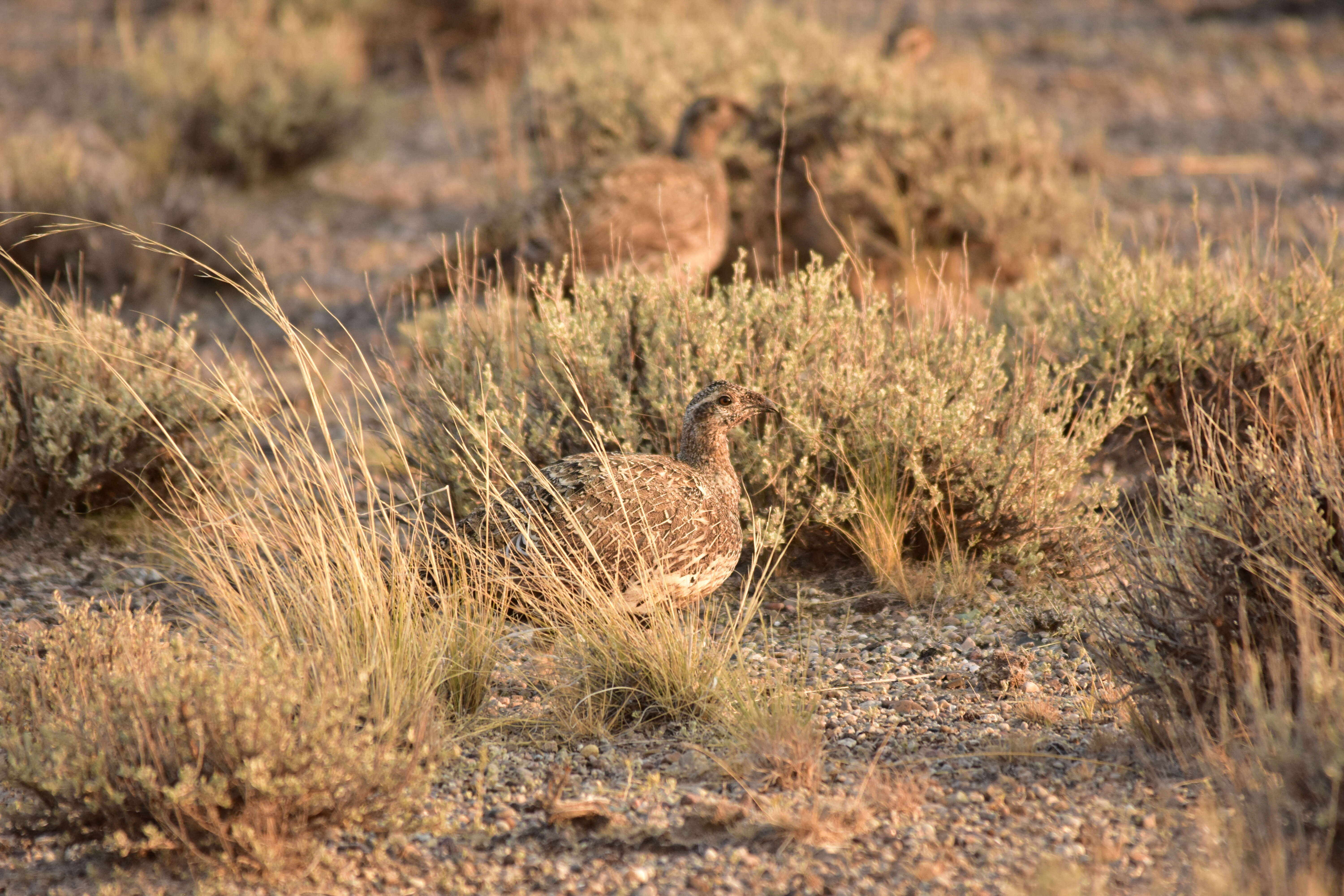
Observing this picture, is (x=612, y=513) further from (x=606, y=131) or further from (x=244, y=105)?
(x=244, y=105)

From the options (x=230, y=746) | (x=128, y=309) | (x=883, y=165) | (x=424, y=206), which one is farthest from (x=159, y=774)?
(x=424, y=206)

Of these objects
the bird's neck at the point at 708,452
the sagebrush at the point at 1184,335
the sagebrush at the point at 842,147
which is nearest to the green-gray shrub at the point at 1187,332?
the sagebrush at the point at 1184,335

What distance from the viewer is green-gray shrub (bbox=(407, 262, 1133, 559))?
4.70 m

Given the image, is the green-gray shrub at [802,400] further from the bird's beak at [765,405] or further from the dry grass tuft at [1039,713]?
the dry grass tuft at [1039,713]

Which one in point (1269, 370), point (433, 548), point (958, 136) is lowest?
point (433, 548)

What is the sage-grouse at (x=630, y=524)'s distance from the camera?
4062 mm

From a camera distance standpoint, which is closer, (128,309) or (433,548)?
(433,548)

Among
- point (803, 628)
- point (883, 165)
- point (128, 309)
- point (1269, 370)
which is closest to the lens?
point (803, 628)

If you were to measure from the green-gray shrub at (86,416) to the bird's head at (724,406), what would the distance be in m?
2.02

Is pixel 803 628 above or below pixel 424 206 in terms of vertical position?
below

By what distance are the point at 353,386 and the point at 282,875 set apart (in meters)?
1.53

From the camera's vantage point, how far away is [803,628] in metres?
4.58

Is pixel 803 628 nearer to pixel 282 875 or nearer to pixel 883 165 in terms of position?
pixel 282 875

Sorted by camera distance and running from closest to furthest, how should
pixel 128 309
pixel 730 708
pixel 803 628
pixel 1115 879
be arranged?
pixel 1115 879 → pixel 730 708 → pixel 803 628 → pixel 128 309
